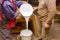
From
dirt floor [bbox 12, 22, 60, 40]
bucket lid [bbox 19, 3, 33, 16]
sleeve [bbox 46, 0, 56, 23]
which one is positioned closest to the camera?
sleeve [bbox 46, 0, 56, 23]

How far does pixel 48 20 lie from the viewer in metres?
2.47

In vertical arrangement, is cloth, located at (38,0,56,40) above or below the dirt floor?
above

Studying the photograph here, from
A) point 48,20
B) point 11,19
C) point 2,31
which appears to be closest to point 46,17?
point 48,20

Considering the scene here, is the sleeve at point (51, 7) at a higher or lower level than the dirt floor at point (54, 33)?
higher

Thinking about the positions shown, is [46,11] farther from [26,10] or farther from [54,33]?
[54,33]

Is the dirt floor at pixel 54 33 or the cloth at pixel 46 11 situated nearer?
the cloth at pixel 46 11

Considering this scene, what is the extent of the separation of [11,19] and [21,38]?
29.3 inches

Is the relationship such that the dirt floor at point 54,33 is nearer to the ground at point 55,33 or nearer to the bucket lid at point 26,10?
the ground at point 55,33

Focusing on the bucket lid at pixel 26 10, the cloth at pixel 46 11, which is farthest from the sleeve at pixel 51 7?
the bucket lid at pixel 26 10

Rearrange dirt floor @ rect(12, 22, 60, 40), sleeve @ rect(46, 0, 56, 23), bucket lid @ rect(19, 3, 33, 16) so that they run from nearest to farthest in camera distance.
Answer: sleeve @ rect(46, 0, 56, 23) < bucket lid @ rect(19, 3, 33, 16) < dirt floor @ rect(12, 22, 60, 40)

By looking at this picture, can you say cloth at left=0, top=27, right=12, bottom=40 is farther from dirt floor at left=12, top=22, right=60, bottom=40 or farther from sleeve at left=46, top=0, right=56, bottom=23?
dirt floor at left=12, top=22, right=60, bottom=40

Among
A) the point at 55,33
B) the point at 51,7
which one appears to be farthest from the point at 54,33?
the point at 51,7

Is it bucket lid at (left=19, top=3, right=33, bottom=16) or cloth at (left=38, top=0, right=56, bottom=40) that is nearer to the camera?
cloth at (left=38, top=0, right=56, bottom=40)

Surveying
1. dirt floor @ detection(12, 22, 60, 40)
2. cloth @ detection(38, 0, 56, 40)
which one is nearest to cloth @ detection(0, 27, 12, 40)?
cloth @ detection(38, 0, 56, 40)
